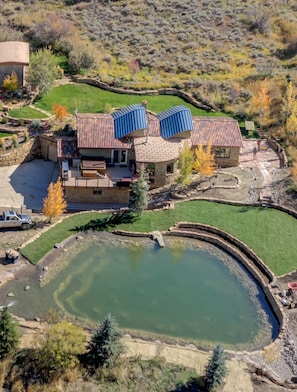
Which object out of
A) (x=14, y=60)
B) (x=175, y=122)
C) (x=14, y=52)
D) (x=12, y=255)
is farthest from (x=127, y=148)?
(x=14, y=52)

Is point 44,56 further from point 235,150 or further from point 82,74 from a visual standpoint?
point 235,150

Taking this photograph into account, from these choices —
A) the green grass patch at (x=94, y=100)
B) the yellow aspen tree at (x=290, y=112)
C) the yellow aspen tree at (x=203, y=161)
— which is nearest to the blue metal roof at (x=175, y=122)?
the yellow aspen tree at (x=203, y=161)

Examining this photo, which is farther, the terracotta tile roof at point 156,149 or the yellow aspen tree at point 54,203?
the terracotta tile roof at point 156,149

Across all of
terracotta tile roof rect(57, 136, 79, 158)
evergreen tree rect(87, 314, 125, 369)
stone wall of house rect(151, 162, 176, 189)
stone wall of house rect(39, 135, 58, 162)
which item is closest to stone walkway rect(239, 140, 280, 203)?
stone wall of house rect(151, 162, 176, 189)

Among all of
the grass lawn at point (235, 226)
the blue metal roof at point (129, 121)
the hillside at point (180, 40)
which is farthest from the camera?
the hillside at point (180, 40)

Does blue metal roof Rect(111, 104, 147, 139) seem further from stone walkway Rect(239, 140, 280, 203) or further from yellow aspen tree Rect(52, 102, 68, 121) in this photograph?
stone walkway Rect(239, 140, 280, 203)

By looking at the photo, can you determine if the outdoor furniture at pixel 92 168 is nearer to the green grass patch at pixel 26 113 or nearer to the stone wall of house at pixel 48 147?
the stone wall of house at pixel 48 147

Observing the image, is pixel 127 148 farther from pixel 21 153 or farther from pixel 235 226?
pixel 235 226

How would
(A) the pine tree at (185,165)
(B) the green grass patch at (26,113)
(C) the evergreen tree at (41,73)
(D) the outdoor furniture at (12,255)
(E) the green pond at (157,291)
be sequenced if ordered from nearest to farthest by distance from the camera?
(E) the green pond at (157,291)
(D) the outdoor furniture at (12,255)
(A) the pine tree at (185,165)
(B) the green grass patch at (26,113)
(C) the evergreen tree at (41,73)
